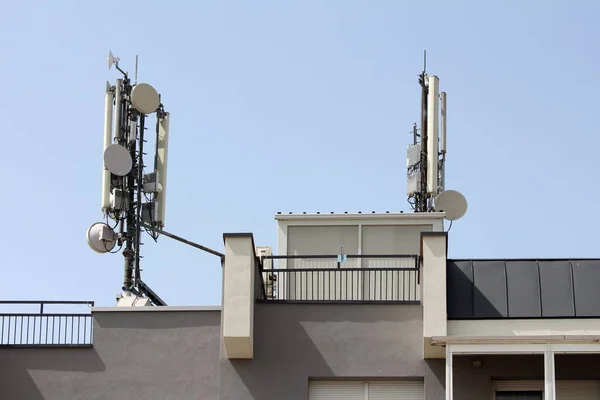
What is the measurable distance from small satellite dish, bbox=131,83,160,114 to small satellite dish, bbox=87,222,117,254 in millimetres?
3426

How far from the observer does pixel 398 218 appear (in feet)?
109

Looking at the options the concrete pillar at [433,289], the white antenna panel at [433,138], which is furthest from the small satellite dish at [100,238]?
the concrete pillar at [433,289]

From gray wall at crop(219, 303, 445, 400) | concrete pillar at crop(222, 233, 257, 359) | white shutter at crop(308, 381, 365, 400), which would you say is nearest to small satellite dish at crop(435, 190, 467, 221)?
gray wall at crop(219, 303, 445, 400)

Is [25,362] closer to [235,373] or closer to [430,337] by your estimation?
[235,373]

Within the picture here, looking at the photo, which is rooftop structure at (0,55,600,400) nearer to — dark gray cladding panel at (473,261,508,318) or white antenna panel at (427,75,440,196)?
dark gray cladding panel at (473,261,508,318)

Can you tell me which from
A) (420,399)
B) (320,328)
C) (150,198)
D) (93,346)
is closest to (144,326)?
(93,346)

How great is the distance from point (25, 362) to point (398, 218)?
8.46 metres

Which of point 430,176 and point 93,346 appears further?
point 430,176

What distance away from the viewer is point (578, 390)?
28.8 m

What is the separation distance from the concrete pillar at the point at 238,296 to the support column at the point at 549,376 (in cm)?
535

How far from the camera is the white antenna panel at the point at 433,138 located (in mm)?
36094

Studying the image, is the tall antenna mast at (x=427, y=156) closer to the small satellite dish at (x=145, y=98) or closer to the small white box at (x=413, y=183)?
the small white box at (x=413, y=183)

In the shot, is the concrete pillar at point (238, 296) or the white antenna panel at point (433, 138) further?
the white antenna panel at point (433, 138)

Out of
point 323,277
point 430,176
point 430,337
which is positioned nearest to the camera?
point 430,337
